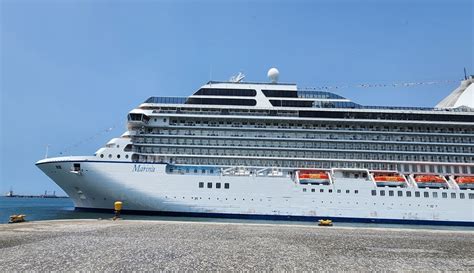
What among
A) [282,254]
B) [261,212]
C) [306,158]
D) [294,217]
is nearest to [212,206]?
[261,212]

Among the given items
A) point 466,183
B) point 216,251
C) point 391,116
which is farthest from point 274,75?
point 216,251

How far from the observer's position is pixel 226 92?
32.2 meters

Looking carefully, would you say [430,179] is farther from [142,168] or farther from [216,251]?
[216,251]

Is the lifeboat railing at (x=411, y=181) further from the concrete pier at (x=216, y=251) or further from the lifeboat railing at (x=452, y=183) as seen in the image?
the concrete pier at (x=216, y=251)

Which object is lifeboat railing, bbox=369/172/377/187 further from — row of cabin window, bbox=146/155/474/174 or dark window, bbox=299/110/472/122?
dark window, bbox=299/110/472/122

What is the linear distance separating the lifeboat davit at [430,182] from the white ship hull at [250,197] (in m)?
0.51

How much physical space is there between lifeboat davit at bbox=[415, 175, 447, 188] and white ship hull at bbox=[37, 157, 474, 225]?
1.68 feet

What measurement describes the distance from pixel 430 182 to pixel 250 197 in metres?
15.8

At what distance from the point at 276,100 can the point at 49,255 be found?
2620 centimetres

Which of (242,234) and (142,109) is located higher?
(142,109)

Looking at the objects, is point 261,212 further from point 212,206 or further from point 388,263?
point 388,263

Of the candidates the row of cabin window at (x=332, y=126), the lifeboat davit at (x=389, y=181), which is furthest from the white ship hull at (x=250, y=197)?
the row of cabin window at (x=332, y=126)

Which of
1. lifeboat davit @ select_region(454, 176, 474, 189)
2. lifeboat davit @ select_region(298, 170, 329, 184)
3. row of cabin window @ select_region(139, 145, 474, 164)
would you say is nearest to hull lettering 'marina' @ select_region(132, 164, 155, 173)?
row of cabin window @ select_region(139, 145, 474, 164)

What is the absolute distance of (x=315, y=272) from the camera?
277 inches
